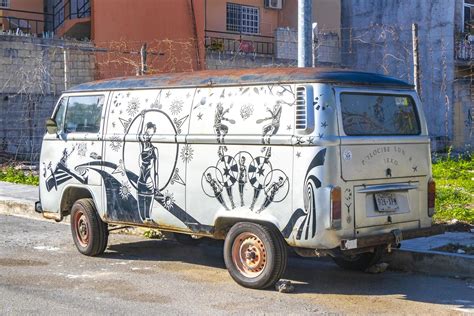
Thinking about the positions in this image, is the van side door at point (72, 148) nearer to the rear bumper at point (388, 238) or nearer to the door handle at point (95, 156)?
the door handle at point (95, 156)

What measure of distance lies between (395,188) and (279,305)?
1677mm

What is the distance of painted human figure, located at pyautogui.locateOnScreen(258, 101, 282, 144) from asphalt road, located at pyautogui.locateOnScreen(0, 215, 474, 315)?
1.54 metres

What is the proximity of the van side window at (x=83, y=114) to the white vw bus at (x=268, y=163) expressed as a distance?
0.08 metres

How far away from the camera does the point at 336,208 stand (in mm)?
6754

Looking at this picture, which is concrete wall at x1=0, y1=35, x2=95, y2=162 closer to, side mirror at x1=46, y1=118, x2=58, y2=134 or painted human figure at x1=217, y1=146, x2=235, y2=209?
side mirror at x1=46, y1=118, x2=58, y2=134

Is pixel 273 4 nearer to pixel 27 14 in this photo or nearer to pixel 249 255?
pixel 27 14

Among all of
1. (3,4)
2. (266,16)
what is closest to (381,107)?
(266,16)

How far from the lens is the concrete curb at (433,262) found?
7910 mm

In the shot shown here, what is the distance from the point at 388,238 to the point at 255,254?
4.33ft

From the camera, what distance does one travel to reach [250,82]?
24.1 ft

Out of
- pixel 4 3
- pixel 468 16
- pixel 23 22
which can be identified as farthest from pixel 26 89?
pixel 468 16

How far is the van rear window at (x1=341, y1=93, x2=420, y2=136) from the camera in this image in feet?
23.3

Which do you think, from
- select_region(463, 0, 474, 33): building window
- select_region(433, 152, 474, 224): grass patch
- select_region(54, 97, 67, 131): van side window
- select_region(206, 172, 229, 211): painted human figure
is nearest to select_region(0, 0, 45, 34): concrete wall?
select_region(463, 0, 474, 33): building window

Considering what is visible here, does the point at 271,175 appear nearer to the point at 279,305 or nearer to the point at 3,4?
the point at 279,305
